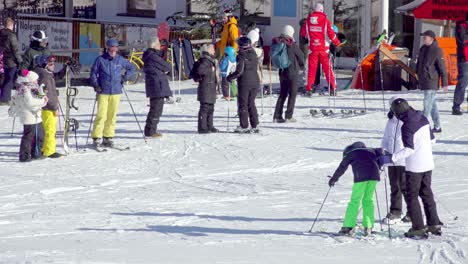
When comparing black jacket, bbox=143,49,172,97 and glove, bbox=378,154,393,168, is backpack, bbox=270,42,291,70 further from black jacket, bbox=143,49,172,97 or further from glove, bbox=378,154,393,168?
glove, bbox=378,154,393,168

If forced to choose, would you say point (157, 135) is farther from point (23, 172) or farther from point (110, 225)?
point (110, 225)

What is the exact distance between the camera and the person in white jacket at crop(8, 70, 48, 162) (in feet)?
48.1

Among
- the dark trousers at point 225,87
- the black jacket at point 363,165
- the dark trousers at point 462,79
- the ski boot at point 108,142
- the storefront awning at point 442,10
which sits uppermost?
the storefront awning at point 442,10

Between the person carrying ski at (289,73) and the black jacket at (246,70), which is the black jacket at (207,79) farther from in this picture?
the person carrying ski at (289,73)

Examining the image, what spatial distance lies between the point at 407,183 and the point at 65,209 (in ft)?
12.3

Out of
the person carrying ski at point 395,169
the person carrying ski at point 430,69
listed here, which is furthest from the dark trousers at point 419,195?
the person carrying ski at point 430,69

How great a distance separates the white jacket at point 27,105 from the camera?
14.7 meters

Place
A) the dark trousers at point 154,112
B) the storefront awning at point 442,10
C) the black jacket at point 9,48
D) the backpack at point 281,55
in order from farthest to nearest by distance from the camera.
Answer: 1. the storefront awning at point 442,10
2. the black jacket at point 9,48
3. the backpack at point 281,55
4. the dark trousers at point 154,112

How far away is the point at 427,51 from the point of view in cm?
1614

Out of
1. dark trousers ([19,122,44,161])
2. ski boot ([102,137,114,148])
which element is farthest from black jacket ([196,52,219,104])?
dark trousers ([19,122,44,161])

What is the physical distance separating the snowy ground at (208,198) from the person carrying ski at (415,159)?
222 millimetres

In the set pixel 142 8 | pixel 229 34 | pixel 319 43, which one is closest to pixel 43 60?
pixel 229 34

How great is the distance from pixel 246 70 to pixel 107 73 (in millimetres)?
2385

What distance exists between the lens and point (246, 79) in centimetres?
1681
